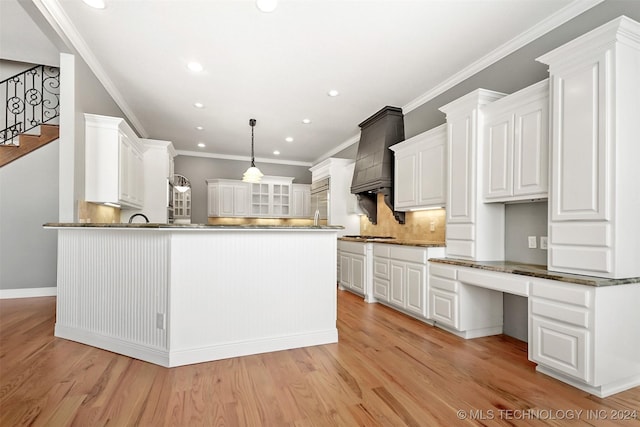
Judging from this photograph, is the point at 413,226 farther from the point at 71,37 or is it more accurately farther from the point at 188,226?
the point at 71,37

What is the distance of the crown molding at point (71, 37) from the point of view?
261 centimetres

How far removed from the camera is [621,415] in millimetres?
1804

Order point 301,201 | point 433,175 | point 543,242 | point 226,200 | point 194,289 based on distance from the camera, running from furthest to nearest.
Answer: point 301,201, point 226,200, point 433,175, point 543,242, point 194,289

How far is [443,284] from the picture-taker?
3230 millimetres

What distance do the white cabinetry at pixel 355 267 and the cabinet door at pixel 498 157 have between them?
2.00m

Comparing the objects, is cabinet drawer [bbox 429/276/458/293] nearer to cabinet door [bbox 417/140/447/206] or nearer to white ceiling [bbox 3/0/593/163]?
cabinet door [bbox 417/140/447/206]

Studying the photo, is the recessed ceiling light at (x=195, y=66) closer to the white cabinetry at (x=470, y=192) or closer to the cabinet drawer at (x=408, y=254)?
the white cabinetry at (x=470, y=192)

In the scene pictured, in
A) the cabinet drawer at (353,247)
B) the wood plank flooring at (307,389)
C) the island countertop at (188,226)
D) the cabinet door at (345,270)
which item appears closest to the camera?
the wood plank flooring at (307,389)

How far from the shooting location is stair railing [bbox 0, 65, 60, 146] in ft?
16.3

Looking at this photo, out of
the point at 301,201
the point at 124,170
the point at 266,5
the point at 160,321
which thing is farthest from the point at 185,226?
the point at 301,201

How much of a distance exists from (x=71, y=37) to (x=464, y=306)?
4629mm

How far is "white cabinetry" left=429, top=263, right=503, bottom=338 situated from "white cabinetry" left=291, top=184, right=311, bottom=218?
17.2 ft

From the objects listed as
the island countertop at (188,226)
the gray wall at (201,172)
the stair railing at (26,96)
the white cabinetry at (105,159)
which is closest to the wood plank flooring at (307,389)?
the island countertop at (188,226)

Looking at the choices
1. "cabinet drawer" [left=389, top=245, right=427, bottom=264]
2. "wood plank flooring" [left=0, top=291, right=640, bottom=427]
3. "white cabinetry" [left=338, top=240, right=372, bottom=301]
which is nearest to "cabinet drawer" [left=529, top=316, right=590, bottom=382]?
"wood plank flooring" [left=0, top=291, right=640, bottom=427]
